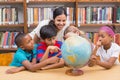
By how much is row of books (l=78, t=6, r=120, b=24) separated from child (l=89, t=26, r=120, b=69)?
1429mm

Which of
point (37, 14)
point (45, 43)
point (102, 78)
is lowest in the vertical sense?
point (102, 78)

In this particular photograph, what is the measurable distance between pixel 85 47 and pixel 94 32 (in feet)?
7.18

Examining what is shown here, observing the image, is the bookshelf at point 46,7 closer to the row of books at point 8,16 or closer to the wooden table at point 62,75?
the row of books at point 8,16

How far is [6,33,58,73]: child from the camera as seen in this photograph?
179cm

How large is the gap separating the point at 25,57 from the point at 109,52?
29.0 inches

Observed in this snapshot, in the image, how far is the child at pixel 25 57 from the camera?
1788 mm

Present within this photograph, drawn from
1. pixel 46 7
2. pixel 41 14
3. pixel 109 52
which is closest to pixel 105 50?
pixel 109 52

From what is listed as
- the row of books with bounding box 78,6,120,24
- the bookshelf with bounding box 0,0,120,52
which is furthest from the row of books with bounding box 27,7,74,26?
the row of books with bounding box 78,6,120,24

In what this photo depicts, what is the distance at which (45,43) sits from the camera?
2.04 metres

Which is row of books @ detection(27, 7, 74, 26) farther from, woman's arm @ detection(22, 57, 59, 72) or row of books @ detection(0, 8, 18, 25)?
woman's arm @ detection(22, 57, 59, 72)

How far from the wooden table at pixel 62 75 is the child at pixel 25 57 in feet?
0.16

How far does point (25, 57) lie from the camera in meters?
1.87

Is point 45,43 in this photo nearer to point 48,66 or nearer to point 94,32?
point 48,66

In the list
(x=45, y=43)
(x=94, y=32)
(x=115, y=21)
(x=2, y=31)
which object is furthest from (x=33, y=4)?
(x=45, y=43)
